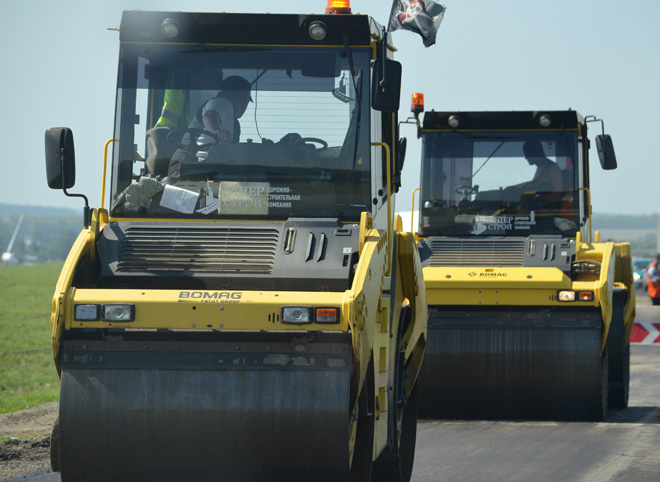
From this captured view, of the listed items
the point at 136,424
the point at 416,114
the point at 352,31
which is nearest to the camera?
the point at 136,424

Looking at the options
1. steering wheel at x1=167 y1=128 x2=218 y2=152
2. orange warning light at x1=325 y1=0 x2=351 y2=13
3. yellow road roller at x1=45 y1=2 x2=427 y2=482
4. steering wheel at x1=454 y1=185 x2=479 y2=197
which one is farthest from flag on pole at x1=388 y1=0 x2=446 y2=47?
steering wheel at x1=454 y1=185 x2=479 y2=197

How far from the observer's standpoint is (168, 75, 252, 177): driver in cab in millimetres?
6395

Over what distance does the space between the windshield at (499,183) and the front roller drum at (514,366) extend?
1385mm

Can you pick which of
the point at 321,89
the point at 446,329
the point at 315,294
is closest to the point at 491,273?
the point at 446,329

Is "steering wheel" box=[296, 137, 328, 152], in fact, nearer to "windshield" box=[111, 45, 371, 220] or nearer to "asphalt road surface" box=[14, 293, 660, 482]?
"windshield" box=[111, 45, 371, 220]

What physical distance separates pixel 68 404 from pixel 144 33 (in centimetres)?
235

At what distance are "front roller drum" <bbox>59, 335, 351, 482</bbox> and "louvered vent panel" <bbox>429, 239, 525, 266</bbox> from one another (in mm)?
5893

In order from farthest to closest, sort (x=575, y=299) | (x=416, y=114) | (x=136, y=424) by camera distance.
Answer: (x=416, y=114) → (x=575, y=299) → (x=136, y=424)

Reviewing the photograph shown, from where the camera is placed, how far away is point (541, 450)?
8734mm

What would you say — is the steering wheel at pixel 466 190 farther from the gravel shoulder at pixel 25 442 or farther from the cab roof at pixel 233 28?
the cab roof at pixel 233 28

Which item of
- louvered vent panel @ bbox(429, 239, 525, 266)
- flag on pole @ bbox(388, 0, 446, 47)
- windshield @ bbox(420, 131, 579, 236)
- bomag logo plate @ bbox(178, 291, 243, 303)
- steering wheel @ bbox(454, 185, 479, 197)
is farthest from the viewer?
steering wheel @ bbox(454, 185, 479, 197)

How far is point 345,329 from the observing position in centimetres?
526

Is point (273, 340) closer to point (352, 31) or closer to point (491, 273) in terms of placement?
point (352, 31)

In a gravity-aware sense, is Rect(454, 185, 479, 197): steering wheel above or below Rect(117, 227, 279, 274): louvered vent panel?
above
